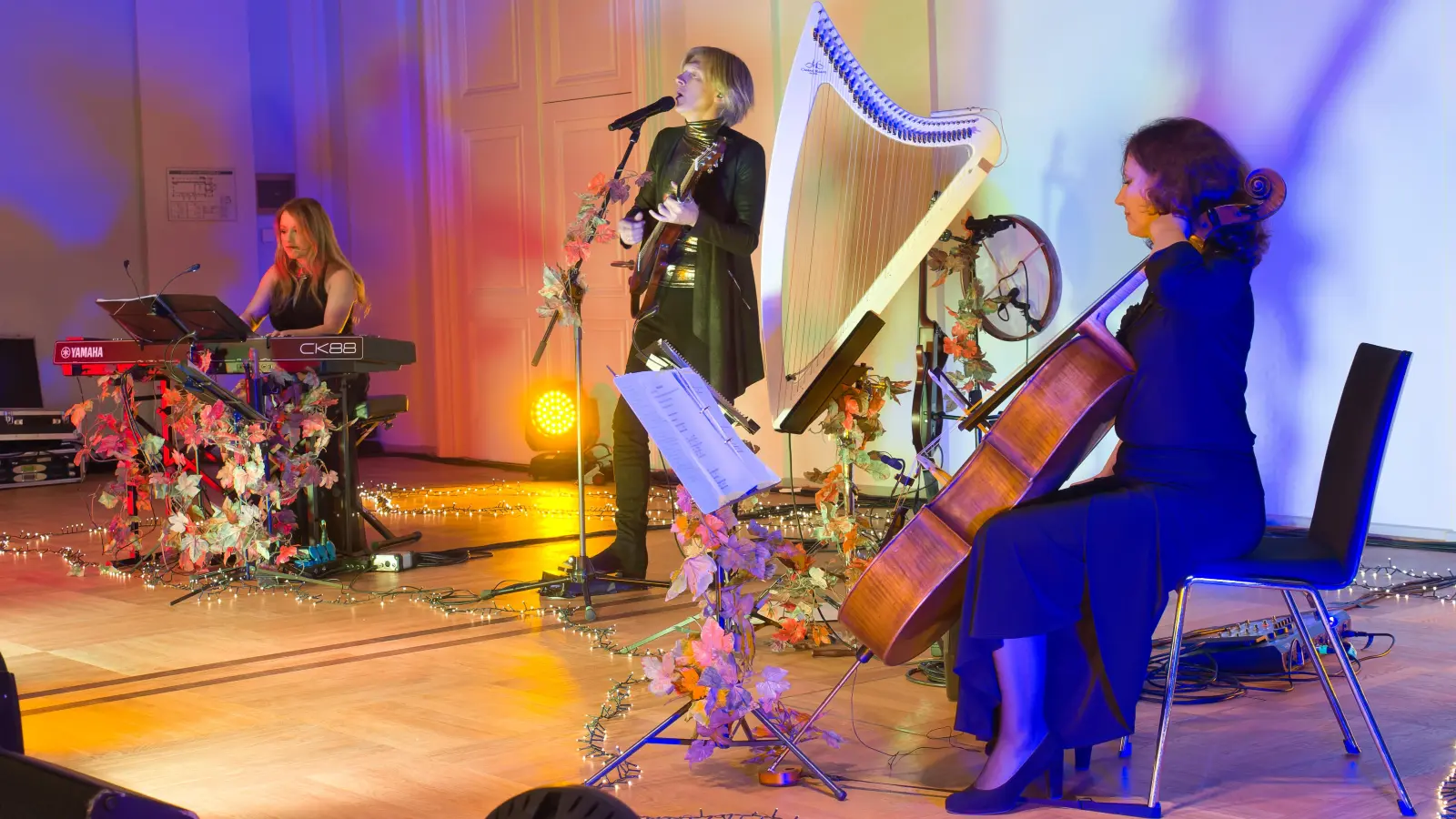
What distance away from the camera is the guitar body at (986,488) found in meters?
2.49

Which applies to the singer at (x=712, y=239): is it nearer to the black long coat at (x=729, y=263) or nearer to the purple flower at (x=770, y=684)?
the black long coat at (x=729, y=263)

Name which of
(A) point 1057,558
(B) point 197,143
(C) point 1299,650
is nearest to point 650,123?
(B) point 197,143

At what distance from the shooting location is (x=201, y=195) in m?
8.91

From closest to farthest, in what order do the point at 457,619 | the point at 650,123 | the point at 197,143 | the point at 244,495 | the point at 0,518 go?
the point at 457,619
the point at 244,495
the point at 0,518
the point at 650,123
the point at 197,143

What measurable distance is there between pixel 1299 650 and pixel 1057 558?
1255 mm

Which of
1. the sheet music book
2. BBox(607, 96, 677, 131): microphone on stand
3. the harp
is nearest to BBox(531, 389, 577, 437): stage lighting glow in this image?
the harp

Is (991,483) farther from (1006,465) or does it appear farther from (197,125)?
(197,125)

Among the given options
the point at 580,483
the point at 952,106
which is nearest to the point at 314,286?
the point at 580,483

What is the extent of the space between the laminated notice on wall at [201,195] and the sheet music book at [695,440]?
7080 millimetres

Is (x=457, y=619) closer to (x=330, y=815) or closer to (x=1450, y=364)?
(x=330, y=815)

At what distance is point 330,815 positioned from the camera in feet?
8.38

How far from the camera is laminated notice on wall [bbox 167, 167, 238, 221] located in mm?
8836

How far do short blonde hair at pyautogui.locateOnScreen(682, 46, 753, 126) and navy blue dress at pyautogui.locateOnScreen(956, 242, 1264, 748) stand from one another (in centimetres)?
201

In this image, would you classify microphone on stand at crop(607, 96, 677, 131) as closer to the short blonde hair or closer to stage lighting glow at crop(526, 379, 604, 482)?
the short blonde hair
